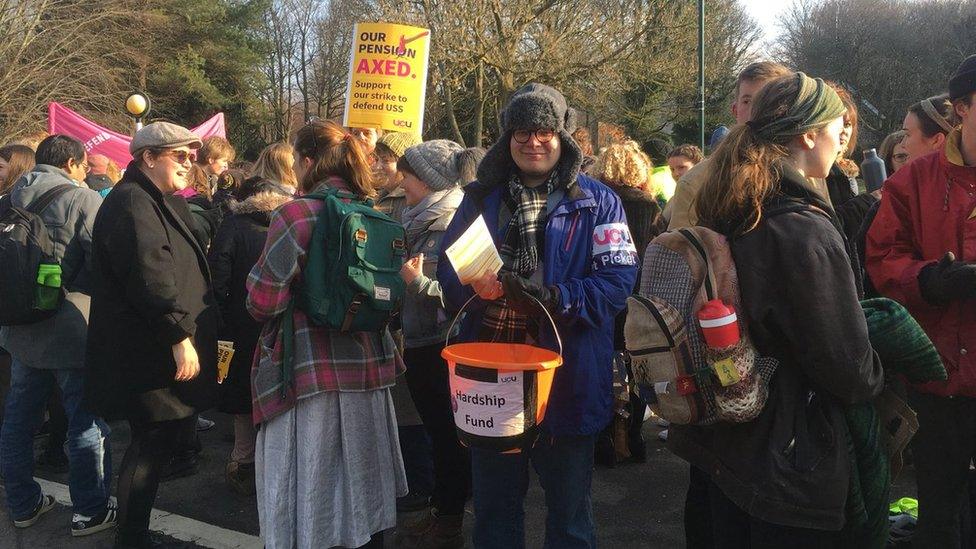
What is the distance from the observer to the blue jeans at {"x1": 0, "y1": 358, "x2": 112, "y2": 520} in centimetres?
369

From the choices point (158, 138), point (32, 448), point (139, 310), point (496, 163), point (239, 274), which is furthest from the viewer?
point (239, 274)

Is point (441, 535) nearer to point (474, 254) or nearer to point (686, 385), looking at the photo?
point (474, 254)

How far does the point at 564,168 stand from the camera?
8.75 ft

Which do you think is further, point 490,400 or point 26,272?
point 26,272

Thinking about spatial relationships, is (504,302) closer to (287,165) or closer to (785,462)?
(785,462)

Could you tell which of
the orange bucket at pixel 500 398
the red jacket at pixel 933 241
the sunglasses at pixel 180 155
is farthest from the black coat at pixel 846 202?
the sunglasses at pixel 180 155

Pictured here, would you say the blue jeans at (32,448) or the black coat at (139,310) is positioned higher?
the black coat at (139,310)

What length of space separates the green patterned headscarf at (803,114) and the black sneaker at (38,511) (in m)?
4.06

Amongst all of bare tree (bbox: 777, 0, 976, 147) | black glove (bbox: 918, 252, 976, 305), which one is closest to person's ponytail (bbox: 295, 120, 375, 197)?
black glove (bbox: 918, 252, 976, 305)

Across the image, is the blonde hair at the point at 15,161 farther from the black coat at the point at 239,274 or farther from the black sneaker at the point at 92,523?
the black sneaker at the point at 92,523

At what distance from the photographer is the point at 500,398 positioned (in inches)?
87.4

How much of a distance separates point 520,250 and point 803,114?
1045 mm

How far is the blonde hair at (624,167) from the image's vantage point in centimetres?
448

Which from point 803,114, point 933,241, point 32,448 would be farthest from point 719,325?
point 32,448
